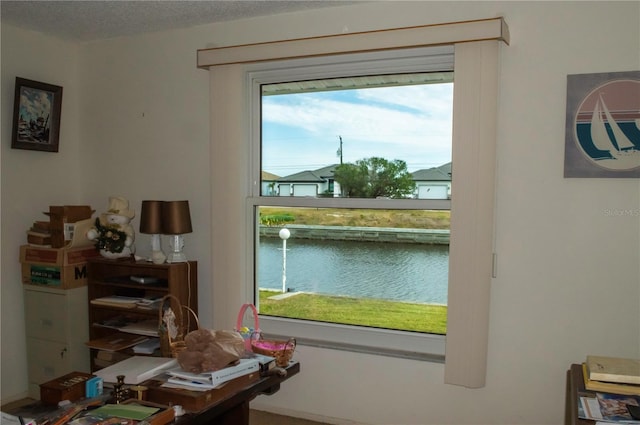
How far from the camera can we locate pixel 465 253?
2572 millimetres

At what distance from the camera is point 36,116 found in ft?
11.2

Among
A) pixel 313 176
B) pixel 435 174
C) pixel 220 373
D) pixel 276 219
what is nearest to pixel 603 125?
pixel 435 174

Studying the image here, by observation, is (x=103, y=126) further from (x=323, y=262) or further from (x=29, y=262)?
(x=323, y=262)

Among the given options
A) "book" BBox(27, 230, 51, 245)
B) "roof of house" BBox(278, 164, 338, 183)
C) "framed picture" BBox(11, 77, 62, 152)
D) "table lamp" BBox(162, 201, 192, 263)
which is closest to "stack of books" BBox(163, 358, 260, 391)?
"table lamp" BBox(162, 201, 192, 263)

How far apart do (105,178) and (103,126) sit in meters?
0.38

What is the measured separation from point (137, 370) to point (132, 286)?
1109 millimetres

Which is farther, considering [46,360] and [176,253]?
[46,360]

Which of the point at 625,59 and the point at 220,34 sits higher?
the point at 220,34

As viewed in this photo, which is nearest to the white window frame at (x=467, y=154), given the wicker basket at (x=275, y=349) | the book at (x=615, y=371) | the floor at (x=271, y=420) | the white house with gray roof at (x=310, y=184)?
the book at (x=615, y=371)

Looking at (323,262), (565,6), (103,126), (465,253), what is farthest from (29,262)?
(565,6)

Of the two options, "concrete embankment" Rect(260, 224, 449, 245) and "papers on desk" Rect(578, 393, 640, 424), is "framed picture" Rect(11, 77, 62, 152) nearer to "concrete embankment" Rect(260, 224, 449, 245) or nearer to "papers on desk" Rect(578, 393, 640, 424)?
"concrete embankment" Rect(260, 224, 449, 245)

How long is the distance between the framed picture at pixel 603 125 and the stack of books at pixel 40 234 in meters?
3.15

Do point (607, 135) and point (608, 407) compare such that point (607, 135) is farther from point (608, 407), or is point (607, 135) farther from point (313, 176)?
point (313, 176)

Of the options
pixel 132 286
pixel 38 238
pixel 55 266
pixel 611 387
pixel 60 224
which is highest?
pixel 60 224
